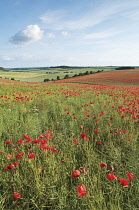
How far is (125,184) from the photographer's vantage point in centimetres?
143

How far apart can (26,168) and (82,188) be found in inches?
40.4

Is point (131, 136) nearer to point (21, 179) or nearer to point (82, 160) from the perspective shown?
A: point (82, 160)

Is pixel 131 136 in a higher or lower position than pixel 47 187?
higher

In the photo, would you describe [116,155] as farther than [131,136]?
No

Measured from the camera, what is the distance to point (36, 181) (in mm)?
1831

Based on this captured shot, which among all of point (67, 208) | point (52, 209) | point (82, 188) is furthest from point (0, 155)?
point (82, 188)

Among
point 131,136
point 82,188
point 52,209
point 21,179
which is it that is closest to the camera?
point 82,188

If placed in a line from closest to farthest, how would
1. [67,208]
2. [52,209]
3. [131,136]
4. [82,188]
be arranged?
1. [82,188]
2. [67,208]
3. [52,209]
4. [131,136]

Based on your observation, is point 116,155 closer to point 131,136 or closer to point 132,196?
point 131,136

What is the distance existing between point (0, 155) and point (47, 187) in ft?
3.55

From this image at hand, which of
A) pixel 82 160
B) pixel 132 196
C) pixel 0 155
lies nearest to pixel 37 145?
pixel 0 155

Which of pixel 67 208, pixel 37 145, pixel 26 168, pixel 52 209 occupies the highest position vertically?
pixel 37 145

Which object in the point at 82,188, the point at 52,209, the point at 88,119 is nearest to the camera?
the point at 82,188

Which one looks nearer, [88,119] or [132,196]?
[132,196]
